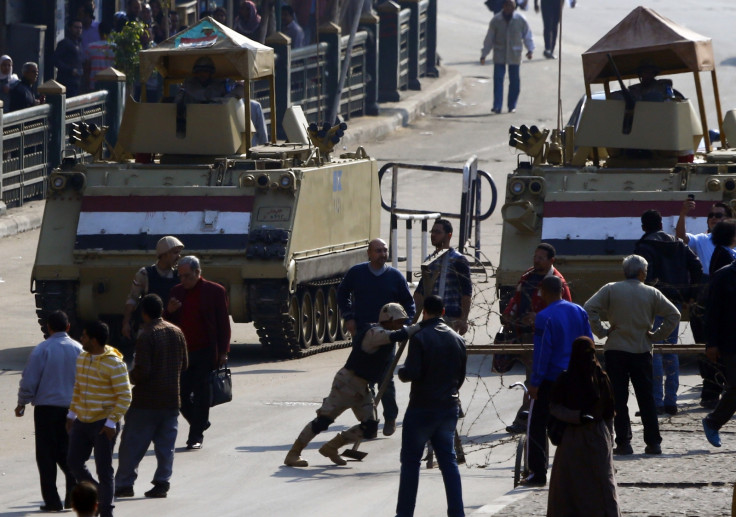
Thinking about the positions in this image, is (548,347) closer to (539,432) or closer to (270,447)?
(539,432)

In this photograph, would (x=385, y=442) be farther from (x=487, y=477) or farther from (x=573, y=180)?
(x=573, y=180)

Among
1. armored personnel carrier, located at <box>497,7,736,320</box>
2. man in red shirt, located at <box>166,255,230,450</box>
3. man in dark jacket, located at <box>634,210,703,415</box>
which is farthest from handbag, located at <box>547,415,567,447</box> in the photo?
armored personnel carrier, located at <box>497,7,736,320</box>

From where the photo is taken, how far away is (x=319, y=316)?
17.3 meters

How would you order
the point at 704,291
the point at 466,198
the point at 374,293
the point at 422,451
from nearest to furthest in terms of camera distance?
the point at 422,451
the point at 374,293
the point at 704,291
the point at 466,198

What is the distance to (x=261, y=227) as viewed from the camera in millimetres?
16156

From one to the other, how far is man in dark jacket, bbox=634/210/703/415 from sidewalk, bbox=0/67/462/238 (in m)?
12.7

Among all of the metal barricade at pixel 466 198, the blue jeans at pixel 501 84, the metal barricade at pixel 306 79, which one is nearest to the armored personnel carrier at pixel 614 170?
the metal barricade at pixel 466 198

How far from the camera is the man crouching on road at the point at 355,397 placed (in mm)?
11852

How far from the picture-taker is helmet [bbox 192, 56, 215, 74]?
1814cm

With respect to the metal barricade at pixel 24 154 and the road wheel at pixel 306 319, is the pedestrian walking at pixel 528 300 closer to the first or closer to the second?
the road wheel at pixel 306 319

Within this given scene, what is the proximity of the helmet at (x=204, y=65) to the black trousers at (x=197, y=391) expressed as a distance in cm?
618

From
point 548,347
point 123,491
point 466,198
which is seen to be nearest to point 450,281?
point 548,347

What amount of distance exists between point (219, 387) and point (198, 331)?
0.43 metres

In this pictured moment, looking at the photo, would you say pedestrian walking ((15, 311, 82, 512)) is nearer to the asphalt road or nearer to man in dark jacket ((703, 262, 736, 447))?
the asphalt road
